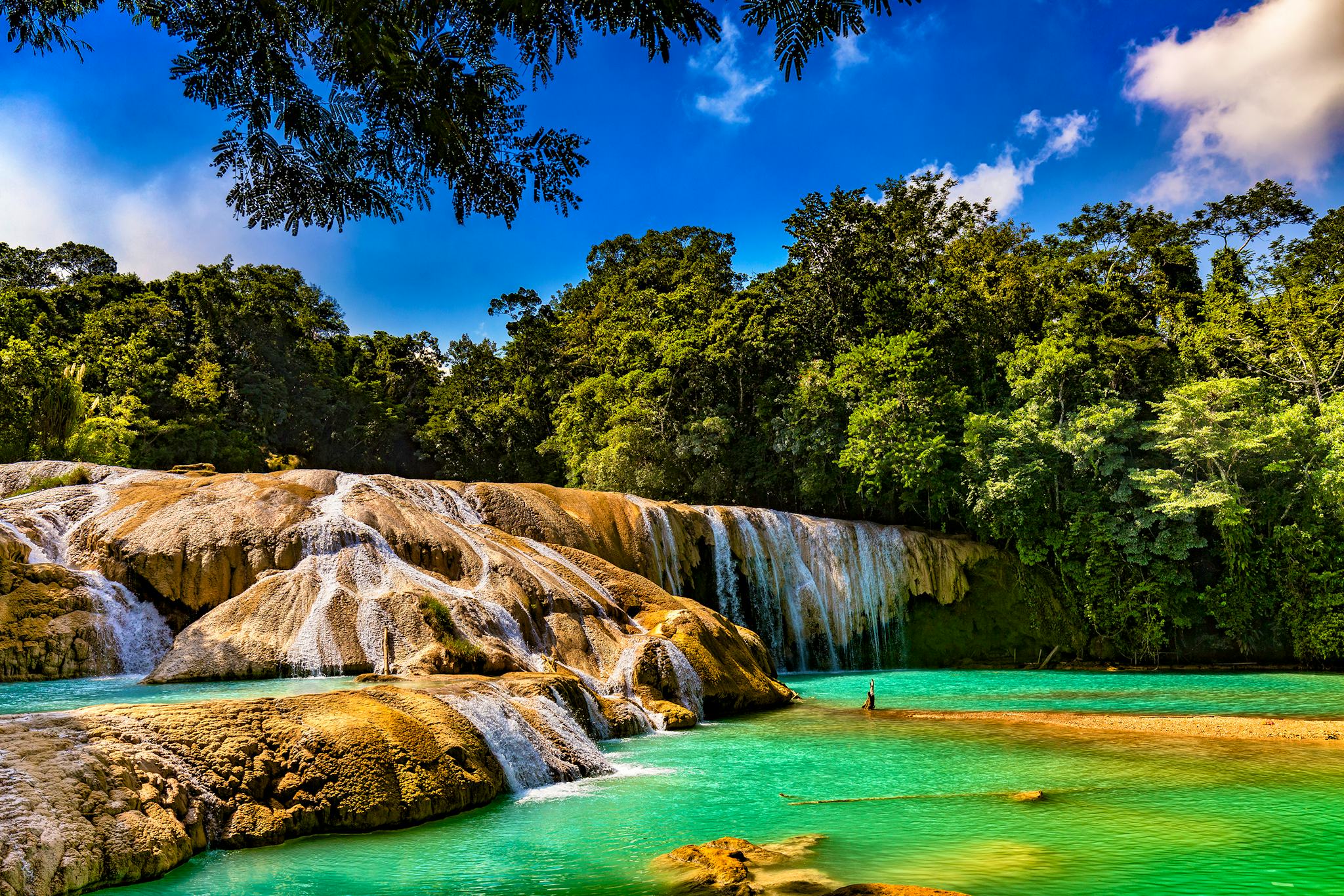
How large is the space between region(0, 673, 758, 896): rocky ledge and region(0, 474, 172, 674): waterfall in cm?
656

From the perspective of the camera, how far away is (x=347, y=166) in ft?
12.7

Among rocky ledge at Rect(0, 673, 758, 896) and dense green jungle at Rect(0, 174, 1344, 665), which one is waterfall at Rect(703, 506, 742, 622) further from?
rocky ledge at Rect(0, 673, 758, 896)

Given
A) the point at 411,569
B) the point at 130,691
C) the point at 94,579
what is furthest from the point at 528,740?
the point at 94,579

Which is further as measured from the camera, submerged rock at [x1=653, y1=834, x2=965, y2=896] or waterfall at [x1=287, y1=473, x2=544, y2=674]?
waterfall at [x1=287, y1=473, x2=544, y2=674]

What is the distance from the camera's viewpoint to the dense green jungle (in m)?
24.4

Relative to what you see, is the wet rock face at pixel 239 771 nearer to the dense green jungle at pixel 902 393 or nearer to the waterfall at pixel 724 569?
the waterfall at pixel 724 569

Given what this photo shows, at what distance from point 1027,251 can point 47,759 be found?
36.0m

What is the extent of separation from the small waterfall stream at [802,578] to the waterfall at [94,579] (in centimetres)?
1153

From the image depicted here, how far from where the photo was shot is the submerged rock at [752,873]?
16.9 ft

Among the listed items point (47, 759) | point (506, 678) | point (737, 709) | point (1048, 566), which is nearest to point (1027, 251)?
point (1048, 566)

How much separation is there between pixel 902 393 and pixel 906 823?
21726 mm

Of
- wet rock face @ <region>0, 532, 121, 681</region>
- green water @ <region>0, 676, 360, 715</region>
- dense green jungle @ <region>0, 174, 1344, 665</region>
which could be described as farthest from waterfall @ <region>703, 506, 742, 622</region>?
wet rock face @ <region>0, 532, 121, 681</region>

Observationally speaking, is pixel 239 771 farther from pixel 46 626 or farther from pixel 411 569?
pixel 46 626

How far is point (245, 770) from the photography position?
24.0 ft
